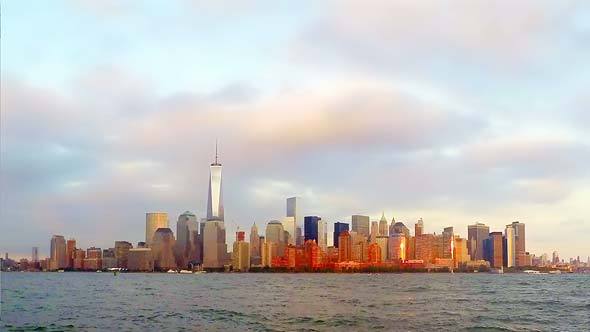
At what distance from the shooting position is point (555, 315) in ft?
220

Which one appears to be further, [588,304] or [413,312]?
[588,304]

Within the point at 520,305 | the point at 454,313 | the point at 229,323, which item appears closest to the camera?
the point at 229,323

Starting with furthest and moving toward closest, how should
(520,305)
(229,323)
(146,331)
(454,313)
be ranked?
(520,305), (454,313), (229,323), (146,331)

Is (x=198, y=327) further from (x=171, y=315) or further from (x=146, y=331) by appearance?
(x=171, y=315)

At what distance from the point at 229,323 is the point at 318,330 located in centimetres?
963

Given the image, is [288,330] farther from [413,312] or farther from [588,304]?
[588,304]

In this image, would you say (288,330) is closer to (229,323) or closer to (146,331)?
(229,323)

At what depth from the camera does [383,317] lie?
63.1 meters

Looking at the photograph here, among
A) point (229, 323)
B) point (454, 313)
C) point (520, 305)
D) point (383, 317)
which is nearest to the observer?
point (229, 323)

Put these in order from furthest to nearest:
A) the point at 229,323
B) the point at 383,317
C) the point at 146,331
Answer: the point at 383,317, the point at 229,323, the point at 146,331

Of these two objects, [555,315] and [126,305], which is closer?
[555,315]

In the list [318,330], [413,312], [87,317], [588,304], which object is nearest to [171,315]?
[87,317]

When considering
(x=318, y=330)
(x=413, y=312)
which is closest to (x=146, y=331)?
(x=318, y=330)

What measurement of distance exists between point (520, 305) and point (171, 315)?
139ft
